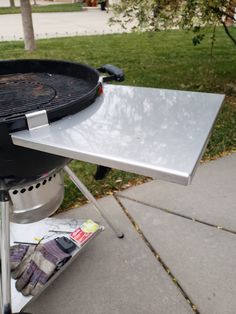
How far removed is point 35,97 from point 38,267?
90cm

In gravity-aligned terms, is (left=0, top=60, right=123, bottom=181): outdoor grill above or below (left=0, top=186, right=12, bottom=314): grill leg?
above

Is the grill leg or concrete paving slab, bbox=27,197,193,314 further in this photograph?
concrete paving slab, bbox=27,197,193,314

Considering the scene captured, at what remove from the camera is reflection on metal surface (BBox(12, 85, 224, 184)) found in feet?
2.97

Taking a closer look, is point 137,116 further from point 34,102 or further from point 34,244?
point 34,244

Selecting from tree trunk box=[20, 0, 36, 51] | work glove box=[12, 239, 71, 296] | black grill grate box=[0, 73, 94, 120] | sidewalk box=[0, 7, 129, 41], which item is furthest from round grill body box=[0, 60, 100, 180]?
sidewalk box=[0, 7, 129, 41]

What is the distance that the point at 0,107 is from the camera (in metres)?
1.42

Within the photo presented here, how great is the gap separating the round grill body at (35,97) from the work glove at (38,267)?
662 millimetres

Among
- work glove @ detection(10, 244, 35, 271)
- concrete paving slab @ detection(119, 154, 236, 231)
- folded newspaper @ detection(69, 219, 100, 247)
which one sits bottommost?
concrete paving slab @ detection(119, 154, 236, 231)

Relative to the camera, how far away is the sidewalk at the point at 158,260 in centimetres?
183

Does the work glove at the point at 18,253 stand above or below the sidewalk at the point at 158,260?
above

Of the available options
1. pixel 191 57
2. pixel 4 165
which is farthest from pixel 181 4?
pixel 4 165

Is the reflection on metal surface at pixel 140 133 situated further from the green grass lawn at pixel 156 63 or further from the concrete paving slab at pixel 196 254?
the green grass lawn at pixel 156 63

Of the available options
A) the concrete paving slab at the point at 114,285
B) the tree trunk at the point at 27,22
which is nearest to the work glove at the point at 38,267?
the concrete paving slab at the point at 114,285

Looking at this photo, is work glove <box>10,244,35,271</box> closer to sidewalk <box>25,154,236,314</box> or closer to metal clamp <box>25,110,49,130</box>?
sidewalk <box>25,154,236,314</box>
